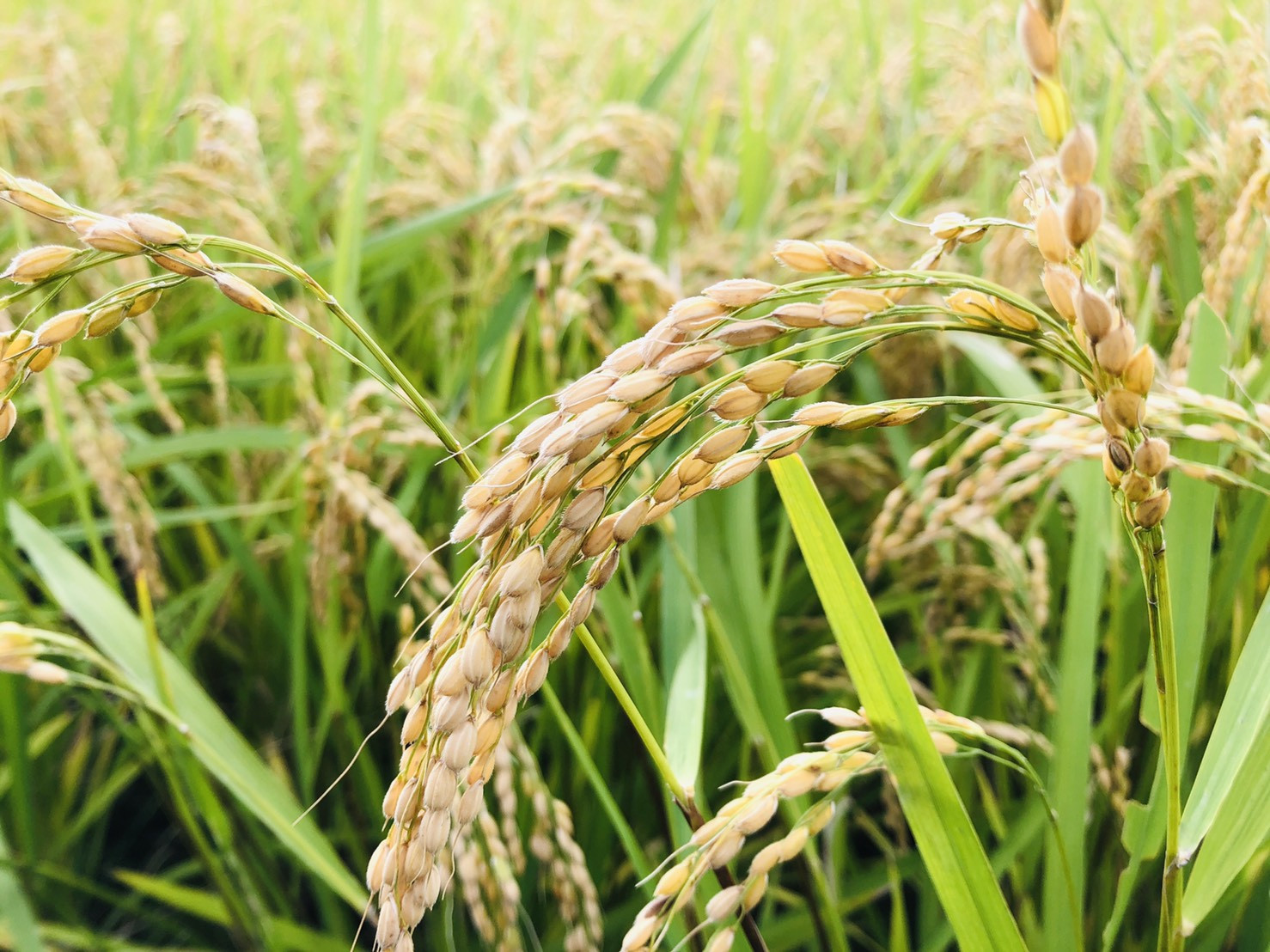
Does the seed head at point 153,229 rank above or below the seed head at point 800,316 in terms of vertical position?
above

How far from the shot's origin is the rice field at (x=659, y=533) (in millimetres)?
508

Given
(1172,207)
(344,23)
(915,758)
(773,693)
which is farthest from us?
(344,23)

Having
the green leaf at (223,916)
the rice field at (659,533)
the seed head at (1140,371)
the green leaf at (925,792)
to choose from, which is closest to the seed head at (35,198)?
the rice field at (659,533)

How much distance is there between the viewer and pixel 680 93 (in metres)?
3.35

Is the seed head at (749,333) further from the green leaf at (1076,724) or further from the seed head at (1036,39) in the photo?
the green leaf at (1076,724)

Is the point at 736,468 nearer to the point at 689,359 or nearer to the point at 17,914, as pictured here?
the point at 689,359

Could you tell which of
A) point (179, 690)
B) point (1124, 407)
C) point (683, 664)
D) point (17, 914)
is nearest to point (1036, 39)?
point (1124, 407)

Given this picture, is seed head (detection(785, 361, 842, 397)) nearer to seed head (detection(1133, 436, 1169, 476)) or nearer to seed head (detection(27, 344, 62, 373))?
seed head (detection(1133, 436, 1169, 476))

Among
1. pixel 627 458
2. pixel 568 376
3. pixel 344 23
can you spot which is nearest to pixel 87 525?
pixel 568 376

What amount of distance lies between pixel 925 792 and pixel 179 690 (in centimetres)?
84

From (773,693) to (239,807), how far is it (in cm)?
77

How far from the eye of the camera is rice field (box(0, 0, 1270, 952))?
1.67 ft

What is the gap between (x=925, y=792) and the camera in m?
0.64

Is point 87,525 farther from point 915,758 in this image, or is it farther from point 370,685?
point 915,758
